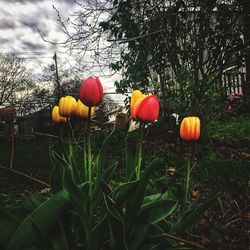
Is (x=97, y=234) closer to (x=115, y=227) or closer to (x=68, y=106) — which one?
(x=115, y=227)

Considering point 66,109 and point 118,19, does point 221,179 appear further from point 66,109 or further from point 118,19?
point 118,19

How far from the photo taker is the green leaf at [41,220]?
1262 mm

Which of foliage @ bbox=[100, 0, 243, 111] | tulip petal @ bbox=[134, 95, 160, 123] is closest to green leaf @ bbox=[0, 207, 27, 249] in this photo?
tulip petal @ bbox=[134, 95, 160, 123]

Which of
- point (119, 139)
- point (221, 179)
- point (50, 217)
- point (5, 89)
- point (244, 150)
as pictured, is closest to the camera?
point (50, 217)

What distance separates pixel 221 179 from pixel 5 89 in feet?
94.4

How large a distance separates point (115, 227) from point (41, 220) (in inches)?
10.6

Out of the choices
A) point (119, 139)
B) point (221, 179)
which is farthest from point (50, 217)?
point (119, 139)

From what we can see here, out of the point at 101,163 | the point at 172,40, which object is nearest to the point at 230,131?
the point at 172,40

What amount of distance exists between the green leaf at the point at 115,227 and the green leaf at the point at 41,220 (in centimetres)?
17

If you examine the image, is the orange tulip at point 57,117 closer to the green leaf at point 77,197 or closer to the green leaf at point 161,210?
the green leaf at point 77,197

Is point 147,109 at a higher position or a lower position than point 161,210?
higher

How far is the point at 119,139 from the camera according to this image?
640cm

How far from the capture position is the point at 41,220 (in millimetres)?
1272

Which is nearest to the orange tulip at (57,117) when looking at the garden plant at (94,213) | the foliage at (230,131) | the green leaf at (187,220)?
the garden plant at (94,213)
